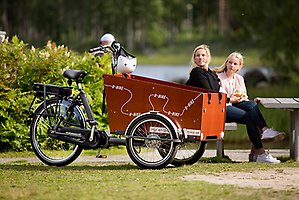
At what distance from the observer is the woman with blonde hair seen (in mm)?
9914

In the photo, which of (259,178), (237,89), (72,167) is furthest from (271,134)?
(72,167)

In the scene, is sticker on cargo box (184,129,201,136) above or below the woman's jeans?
below

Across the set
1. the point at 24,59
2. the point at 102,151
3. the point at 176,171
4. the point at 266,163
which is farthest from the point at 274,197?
the point at 24,59

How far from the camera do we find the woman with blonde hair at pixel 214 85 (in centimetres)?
991

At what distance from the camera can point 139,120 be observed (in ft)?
30.4

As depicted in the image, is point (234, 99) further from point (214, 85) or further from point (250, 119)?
point (214, 85)

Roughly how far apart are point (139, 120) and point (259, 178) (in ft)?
4.58

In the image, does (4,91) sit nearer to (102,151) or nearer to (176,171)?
(102,151)

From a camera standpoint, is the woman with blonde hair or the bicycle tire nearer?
the bicycle tire

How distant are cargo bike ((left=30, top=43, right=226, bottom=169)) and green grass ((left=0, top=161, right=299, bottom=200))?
0.69 feet

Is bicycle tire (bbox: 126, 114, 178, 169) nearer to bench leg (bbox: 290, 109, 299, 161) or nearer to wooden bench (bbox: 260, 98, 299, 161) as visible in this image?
wooden bench (bbox: 260, 98, 299, 161)

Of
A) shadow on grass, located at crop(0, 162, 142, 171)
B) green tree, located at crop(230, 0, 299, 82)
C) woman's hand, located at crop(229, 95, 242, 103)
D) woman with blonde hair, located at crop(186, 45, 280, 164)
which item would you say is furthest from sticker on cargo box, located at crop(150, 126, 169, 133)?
green tree, located at crop(230, 0, 299, 82)

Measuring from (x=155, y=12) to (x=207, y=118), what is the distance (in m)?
70.6

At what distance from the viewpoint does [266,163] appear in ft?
32.9
